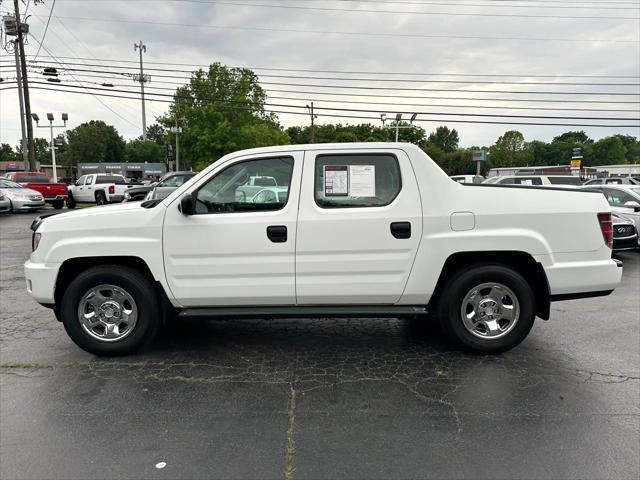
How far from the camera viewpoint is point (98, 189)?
22.6 metres

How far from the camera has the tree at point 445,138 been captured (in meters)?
139

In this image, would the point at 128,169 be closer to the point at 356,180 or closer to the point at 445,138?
the point at 356,180

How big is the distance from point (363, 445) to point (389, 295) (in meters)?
1.47

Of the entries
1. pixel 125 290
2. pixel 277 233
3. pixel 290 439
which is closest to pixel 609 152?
pixel 277 233

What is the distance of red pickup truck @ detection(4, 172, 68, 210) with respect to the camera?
21453 mm

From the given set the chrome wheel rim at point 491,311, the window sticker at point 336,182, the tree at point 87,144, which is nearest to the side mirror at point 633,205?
the chrome wheel rim at point 491,311

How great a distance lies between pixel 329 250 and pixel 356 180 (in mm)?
661

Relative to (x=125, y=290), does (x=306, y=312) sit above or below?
below

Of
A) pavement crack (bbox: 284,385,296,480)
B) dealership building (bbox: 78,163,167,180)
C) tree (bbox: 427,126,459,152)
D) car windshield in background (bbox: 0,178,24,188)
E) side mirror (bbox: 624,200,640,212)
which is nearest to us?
pavement crack (bbox: 284,385,296,480)

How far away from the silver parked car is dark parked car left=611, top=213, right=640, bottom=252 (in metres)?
20.7

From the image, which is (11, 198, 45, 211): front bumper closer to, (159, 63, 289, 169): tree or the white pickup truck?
the white pickup truck

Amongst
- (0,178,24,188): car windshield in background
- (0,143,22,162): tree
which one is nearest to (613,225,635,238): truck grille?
(0,178,24,188): car windshield in background

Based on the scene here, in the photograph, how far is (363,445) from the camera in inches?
111

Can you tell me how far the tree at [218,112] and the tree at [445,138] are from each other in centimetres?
10191
